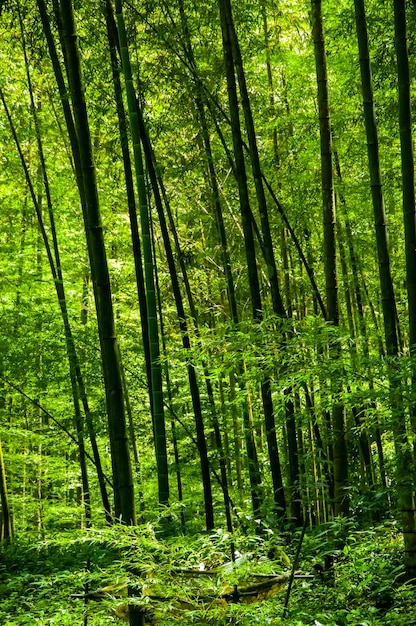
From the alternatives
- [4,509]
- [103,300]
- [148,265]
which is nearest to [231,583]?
[103,300]

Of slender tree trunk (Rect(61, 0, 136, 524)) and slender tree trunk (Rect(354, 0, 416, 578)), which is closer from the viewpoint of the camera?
slender tree trunk (Rect(61, 0, 136, 524))

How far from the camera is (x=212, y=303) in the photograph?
8477 mm

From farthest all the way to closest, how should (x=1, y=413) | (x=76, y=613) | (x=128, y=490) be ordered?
1. (x=1, y=413)
2. (x=76, y=613)
3. (x=128, y=490)

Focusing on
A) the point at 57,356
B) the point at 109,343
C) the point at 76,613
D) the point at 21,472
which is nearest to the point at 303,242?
the point at 57,356

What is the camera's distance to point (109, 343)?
223 centimetres

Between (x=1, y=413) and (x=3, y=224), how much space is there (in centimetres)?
260

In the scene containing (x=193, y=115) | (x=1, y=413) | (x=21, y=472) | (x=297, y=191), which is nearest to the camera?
(x=193, y=115)

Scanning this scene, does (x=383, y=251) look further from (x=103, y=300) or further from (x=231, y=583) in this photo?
(x=231, y=583)

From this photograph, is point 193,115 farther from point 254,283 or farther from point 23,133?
point 23,133

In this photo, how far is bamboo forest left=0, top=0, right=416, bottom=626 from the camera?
2271 millimetres

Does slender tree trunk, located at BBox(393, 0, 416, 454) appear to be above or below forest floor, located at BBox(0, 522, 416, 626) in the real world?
above

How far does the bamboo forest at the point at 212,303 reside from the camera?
7.45 ft

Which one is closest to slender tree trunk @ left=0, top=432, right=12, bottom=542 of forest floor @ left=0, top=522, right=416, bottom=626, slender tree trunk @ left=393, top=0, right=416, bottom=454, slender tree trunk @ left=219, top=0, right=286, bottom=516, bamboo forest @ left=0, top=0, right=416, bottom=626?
bamboo forest @ left=0, top=0, right=416, bottom=626

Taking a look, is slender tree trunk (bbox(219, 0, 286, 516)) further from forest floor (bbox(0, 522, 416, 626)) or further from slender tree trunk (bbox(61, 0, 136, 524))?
slender tree trunk (bbox(61, 0, 136, 524))
